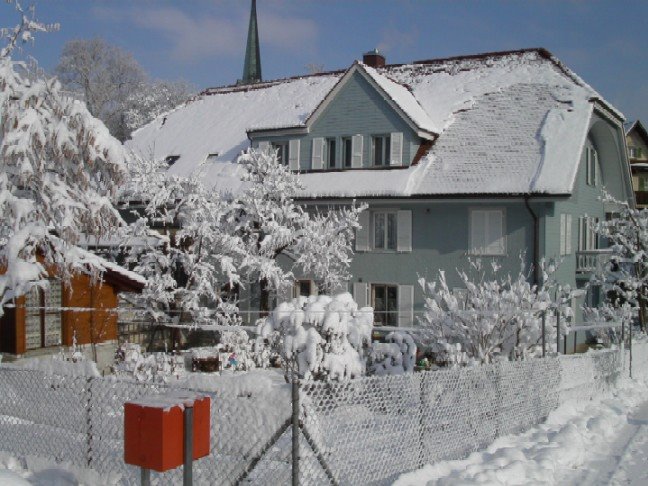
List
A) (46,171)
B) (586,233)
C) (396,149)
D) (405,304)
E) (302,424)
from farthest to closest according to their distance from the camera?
(586,233), (396,149), (405,304), (46,171), (302,424)

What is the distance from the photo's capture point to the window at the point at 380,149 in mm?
24266

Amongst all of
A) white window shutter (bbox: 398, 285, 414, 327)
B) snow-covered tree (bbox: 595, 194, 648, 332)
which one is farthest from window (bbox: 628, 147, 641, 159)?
white window shutter (bbox: 398, 285, 414, 327)

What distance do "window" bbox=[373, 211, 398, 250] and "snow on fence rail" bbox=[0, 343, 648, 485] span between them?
1399 cm

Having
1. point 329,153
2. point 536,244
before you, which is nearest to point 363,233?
point 329,153

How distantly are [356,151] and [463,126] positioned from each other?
3704 millimetres

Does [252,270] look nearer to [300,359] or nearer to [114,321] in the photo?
[114,321]

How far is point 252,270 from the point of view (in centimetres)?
2064

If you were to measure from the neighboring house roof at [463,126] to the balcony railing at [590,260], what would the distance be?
4.41m

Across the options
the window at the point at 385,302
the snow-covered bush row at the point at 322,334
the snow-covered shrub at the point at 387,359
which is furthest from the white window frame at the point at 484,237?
the snow-covered bush row at the point at 322,334

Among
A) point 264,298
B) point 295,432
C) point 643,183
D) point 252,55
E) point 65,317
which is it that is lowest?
point 295,432

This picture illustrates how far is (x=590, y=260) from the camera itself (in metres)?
24.6

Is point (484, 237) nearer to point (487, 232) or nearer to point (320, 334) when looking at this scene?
point (487, 232)

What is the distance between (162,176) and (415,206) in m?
8.00

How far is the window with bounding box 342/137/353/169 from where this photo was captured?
24.9m
